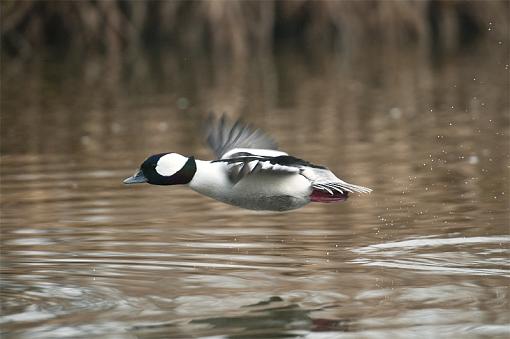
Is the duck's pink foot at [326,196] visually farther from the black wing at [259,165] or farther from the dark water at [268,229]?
the dark water at [268,229]

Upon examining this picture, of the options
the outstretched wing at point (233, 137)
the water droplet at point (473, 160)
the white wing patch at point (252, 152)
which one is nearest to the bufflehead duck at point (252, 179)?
the white wing patch at point (252, 152)

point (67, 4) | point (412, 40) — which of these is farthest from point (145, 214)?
point (412, 40)

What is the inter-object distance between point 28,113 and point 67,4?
27.3 ft

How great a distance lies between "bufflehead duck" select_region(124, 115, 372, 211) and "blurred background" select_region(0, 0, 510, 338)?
0.34m

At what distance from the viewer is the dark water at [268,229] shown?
5.86 meters

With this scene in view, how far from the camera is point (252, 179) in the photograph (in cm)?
700

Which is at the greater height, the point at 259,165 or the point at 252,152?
the point at 252,152

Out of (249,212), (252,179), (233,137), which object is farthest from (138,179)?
(249,212)

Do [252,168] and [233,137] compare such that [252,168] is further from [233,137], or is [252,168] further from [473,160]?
[473,160]

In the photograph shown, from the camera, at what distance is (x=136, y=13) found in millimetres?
24531

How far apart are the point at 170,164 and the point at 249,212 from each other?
2.23 m

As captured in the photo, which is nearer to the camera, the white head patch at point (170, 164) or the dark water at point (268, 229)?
the dark water at point (268, 229)

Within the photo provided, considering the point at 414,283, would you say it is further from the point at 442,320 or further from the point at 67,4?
the point at 67,4

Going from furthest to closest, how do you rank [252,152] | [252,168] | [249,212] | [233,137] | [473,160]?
[473,160], [249,212], [233,137], [252,152], [252,168]
